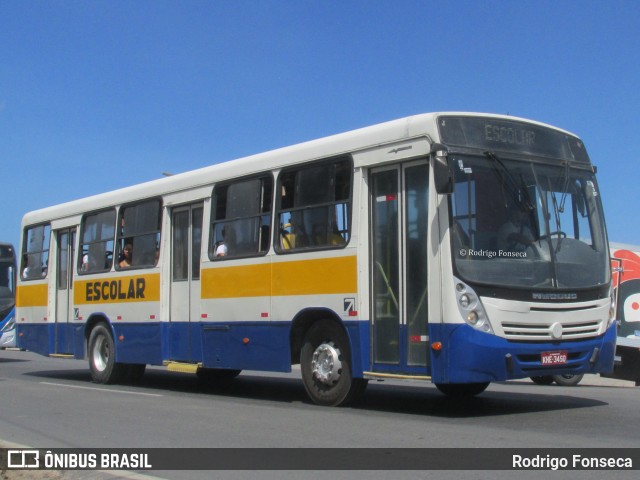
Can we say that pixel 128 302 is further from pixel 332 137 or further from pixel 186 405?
pixel 332 137

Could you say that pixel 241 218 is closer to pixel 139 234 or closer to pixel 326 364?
pixel 326 364

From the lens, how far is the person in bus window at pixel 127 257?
1530cm

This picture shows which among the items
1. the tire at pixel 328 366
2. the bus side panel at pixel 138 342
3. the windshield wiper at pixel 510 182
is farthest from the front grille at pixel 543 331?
the bus side panel at pixel 138 342

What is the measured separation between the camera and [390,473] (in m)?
6.78

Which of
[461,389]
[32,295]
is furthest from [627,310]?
[32,295]

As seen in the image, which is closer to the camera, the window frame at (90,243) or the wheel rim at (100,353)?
the window frame at (90,243)

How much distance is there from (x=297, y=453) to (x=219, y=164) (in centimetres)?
664

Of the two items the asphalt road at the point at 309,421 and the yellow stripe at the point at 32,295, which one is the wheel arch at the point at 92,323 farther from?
the yellow stripe at the point at 32,295

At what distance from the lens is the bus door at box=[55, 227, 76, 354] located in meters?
16.9

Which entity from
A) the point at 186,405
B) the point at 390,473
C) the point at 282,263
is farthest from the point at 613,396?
the point at 390,473

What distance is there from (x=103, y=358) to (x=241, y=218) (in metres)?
5.18

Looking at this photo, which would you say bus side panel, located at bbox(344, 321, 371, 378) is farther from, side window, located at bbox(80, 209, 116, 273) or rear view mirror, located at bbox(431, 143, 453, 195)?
side window, located at bbox(80, 209, 116, 273)

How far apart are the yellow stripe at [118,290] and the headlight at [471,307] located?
6617 mm

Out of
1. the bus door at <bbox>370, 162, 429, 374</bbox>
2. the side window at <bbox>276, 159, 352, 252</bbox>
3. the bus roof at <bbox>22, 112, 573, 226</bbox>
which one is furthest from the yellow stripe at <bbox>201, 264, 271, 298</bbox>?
the bus door at <bbox>370, 162, 429, 374</bbox>
